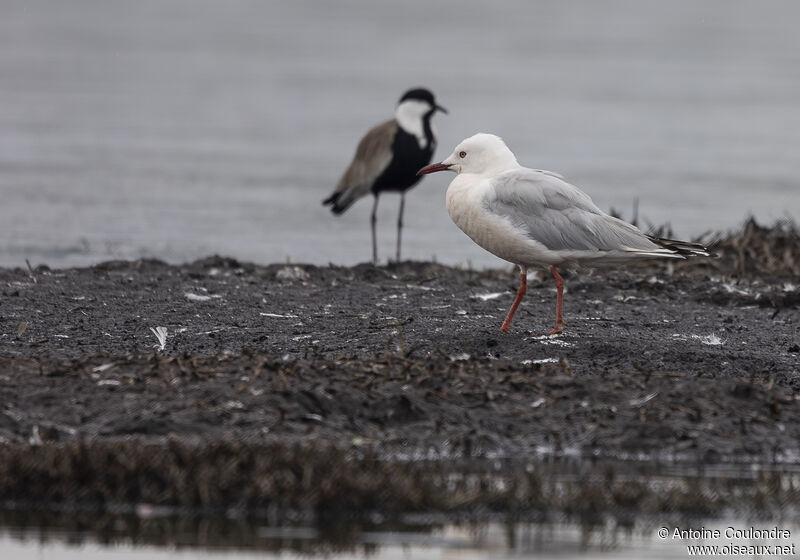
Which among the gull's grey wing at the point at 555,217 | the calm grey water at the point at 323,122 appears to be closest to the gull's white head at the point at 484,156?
the gull's grey wing at the point at 555,217

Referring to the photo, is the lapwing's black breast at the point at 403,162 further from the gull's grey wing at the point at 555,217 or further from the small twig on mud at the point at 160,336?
the small twig on mud at the point at 160,336

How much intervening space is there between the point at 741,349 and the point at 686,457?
2326mm

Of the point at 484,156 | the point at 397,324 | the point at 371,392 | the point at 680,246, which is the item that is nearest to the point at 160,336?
the point at 397,324

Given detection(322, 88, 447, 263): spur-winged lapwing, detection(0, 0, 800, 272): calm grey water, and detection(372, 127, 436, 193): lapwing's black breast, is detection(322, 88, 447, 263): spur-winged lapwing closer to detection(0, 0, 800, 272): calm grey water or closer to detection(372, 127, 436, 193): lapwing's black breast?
detection(372, 127, 436, 193): lapwing's black breast

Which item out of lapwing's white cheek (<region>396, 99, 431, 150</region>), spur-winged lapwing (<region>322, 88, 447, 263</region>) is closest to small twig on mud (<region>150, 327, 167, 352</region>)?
spur-winged lapwing (<region>322, 88, 447, 263</region>)

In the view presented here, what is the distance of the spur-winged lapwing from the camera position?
616 inches

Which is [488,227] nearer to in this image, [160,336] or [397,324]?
[397,324]

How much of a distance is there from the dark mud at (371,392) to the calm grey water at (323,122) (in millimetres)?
4323

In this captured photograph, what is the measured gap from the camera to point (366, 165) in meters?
15.8

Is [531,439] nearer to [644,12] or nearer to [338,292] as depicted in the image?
[338,292]

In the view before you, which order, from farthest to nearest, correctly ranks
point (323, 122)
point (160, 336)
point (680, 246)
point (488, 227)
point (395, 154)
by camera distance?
1. point (323, 122)
2. point (395, 154)
3. point (680, 246)
4. point (488, 227)
5. point (160, 336)

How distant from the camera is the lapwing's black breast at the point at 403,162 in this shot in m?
15.6

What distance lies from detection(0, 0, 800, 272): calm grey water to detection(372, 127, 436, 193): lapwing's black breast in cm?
71

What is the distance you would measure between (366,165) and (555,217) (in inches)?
270
